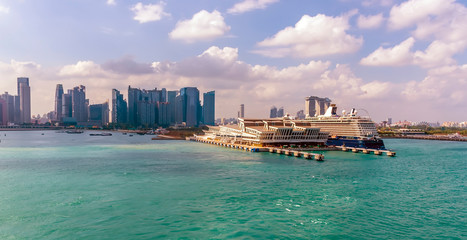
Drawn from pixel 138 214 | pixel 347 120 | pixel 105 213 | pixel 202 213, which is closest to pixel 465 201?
pixel 202 213

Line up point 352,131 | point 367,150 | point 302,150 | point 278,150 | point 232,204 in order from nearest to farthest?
point 232,204
point 278,150
point 367,150
point 302,150
point 352,131

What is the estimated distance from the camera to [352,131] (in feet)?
372

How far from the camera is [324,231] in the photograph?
2759cm

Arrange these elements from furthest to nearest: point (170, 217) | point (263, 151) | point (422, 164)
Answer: point (263, 151) → point (422, 164) → point (170, 217)

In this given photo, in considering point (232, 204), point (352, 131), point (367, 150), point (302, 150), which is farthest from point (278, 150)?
point (232, 204)

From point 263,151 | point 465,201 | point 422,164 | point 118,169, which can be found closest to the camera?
point 465,201

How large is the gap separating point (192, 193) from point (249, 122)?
83.7 m

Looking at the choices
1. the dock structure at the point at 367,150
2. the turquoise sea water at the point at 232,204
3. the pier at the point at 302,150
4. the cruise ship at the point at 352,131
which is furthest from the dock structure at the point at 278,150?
the cruise ship at the point at 352,131

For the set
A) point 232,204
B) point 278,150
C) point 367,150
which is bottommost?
point 232,204

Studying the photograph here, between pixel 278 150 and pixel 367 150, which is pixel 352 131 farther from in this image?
pixel 278 150

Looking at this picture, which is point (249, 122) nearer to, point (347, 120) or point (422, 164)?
Answer: point (347, 120)

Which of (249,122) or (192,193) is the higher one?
(249,122)

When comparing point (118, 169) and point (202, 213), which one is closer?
point (202, 213)

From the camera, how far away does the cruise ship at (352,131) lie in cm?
10362
